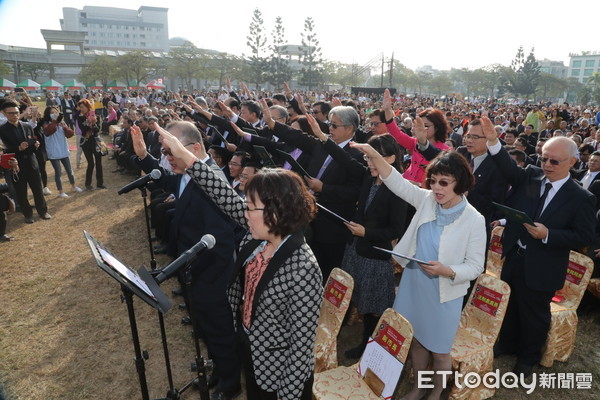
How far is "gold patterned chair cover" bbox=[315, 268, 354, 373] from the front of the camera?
3.15 meters

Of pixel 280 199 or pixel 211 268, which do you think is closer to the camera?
pixel 280 199

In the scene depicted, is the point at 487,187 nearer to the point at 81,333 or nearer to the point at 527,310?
the point at 527,310

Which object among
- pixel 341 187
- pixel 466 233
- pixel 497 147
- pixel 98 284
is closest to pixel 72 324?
pixel 98 284

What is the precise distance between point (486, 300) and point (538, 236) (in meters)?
0.74

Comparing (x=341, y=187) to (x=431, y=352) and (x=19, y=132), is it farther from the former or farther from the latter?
(x=19, y=132)

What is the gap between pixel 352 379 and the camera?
2.89 m

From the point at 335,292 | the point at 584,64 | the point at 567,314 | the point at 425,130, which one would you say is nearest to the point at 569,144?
the point at 425,130

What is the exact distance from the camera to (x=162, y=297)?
1996 millimetres

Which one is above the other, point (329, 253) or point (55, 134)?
point (55, 134)

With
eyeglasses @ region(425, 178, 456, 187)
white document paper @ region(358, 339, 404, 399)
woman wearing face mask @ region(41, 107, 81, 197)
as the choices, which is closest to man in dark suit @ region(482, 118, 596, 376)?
eyeglasses @ region(425, 178, 456, 187)

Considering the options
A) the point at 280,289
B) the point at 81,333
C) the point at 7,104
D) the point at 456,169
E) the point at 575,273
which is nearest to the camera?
the point at 280,289

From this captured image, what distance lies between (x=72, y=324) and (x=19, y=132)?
4756 mm

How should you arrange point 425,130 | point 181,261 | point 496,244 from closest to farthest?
point 181,261 → point 425,130 → point 496,244

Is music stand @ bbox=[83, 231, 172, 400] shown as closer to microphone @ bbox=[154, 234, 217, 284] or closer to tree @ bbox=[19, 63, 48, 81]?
microphone @ bbox=[154, 234, 217, 284]
